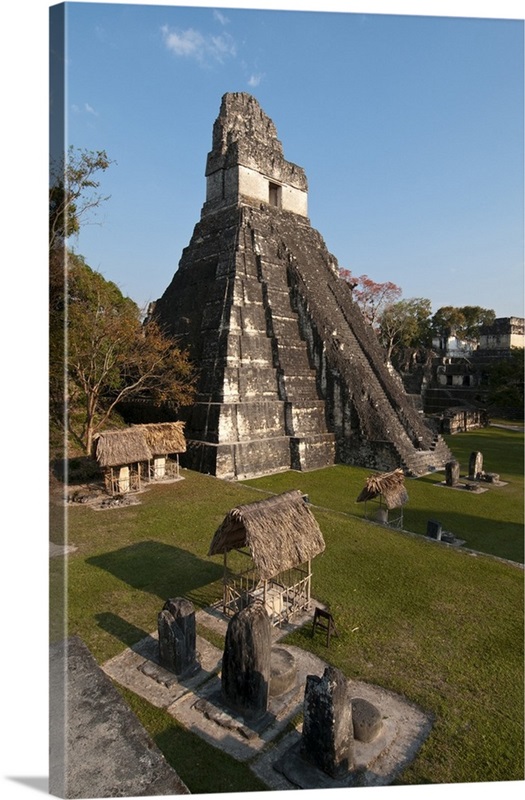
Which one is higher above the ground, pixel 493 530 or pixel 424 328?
pixel 424 328

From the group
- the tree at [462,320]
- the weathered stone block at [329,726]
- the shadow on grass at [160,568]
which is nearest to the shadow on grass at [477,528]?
the shadow on grass at [160,568]

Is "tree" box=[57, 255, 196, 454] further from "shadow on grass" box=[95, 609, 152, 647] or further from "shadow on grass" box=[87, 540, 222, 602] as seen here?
"shadow on grass" box=[95, 609, 152, 647]

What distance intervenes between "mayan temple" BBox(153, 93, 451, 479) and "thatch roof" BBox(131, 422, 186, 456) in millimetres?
1057

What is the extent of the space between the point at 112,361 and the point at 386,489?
1013 cm

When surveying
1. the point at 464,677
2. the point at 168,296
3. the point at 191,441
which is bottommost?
the point at 464,677

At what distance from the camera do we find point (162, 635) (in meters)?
5.45

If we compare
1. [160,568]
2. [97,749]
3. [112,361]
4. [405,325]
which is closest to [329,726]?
[97,749]

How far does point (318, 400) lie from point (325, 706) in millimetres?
14123

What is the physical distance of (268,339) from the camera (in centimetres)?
1720

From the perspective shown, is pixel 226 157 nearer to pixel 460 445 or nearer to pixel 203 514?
pixel 203 514

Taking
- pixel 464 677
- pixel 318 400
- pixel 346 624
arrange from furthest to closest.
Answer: pixel 318 400, pixel 346 624, pixel 464 677

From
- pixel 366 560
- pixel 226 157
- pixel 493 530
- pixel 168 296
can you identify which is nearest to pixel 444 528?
pixel 493 530

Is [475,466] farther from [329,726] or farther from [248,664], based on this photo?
[329,726]

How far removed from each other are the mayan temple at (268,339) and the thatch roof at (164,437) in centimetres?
106
